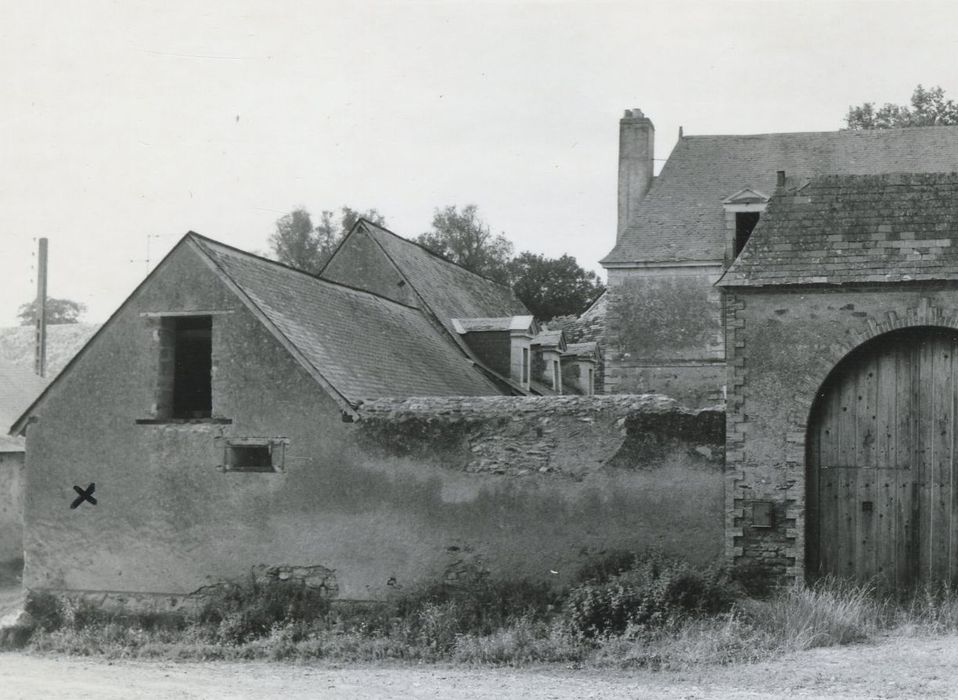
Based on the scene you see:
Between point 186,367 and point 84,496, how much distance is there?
2455 millimetres

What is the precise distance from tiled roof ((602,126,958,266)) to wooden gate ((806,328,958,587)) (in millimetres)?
14594

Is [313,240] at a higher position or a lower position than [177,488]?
higher

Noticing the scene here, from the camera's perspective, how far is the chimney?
31.2 metres

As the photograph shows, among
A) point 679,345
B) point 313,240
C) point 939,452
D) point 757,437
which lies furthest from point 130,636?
point 313,240

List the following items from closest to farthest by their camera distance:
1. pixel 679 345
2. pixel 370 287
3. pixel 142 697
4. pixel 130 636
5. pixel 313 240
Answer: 1. pixel 142 697
2. pixel 130 636
3. pixel 370 287
4. pixel 679 345
5. pixel 313 240

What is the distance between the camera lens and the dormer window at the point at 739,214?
2788 centimetres

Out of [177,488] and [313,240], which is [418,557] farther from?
[313,240]

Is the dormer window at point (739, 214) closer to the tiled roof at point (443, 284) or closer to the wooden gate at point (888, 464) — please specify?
the tiled roof at point (443, 284)

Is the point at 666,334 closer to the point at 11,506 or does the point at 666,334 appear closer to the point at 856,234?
the point at 856,234

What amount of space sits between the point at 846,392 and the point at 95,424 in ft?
35.3

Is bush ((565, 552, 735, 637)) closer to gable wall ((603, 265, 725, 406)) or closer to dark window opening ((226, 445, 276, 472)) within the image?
dark window opening ((226, 445, 276, 472))

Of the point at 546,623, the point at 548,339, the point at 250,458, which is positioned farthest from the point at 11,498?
the point at 546,623

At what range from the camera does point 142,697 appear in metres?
10.7

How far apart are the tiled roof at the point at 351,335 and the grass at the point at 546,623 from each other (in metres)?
3.13
